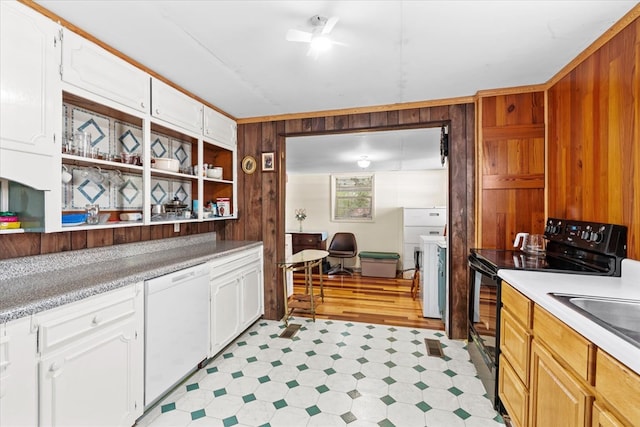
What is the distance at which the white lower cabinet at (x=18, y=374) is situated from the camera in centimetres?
108

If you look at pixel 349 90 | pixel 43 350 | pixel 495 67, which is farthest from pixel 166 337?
pixel 495 67

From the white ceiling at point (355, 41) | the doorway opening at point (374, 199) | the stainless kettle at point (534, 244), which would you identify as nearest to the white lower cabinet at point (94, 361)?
the white ceiling at point (355, 41)

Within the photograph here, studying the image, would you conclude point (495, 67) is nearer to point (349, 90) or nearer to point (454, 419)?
point (349, 90)

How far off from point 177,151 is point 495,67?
285cm

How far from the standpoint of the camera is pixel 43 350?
3.97 feet

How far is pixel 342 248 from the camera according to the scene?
20.4 ft

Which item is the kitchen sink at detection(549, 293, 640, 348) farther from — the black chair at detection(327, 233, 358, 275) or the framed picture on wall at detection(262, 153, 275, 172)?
the black chair at detection(327, 233, 358, 275)

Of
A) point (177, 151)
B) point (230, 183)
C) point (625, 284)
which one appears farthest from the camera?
point (230, 183)

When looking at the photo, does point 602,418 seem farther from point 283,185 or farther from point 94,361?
point 283,185

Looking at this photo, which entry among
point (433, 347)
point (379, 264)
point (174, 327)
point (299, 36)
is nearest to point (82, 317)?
point (174, 327)

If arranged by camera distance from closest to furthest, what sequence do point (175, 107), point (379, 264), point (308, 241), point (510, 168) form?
point (175, 107), point (510, 168), point (379, 264), point (308, 241)

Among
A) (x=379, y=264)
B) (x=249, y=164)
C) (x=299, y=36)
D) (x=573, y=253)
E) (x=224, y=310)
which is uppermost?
(x=299, y=36)

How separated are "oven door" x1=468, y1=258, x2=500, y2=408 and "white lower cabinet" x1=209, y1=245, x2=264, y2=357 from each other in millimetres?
2058

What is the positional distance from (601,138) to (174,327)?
2.95 meters
